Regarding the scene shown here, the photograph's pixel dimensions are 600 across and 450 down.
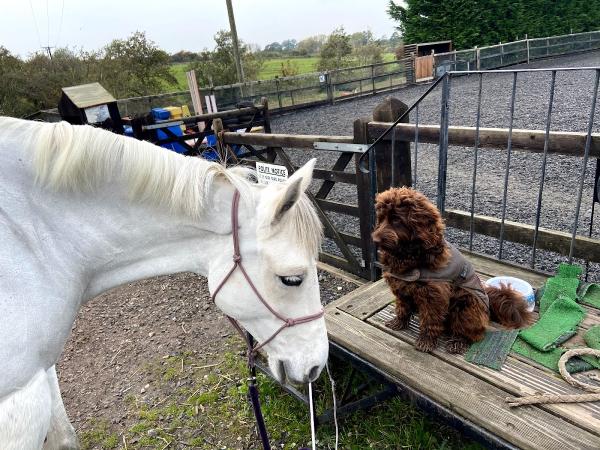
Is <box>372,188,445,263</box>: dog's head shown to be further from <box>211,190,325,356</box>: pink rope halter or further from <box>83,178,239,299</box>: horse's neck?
<box>83,178,239,299</box>: horse's neck

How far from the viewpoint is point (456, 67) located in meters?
18.6

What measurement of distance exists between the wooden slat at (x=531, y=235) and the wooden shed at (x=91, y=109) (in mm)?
6109

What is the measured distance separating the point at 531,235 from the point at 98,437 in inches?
130

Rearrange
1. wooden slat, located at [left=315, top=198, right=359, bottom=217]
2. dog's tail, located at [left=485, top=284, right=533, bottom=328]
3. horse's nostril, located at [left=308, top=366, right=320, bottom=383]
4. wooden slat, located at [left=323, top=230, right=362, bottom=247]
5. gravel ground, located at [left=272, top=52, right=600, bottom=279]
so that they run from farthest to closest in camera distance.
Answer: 1. gravel ground, located at [left=272, top=52, right=600, bottom=279]
2. wooden slat, located at [left=323, top=230, right=362, bottom=247]
3. wooden slat, located at [left=315, top=198, right=359, bottom=217]
4. dog's tail, located at [left=485, top=284, right=533, bottom=328]
5. horse's nostril, located at [left=308, top=366, right=320, bottom=383]

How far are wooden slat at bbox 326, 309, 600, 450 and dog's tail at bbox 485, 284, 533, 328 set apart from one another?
0.48 m

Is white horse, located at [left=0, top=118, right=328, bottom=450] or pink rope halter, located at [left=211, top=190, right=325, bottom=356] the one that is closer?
white horse, located at [left=0, top=118, right=328, bottom=450]

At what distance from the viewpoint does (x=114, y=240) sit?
161cm

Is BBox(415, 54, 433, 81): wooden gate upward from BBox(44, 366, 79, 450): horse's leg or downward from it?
upward

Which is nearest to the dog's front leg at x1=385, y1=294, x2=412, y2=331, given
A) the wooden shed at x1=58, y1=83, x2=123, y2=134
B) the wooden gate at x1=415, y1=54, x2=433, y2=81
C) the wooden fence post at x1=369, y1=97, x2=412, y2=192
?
the wooden fence post at x1=369, y1=97, x2=412, y2=192

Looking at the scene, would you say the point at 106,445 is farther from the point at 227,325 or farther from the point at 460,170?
the point at 460,170

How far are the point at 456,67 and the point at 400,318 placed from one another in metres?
19.1

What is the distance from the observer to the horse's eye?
1528 mm

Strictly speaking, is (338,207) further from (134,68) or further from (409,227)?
(134,68)

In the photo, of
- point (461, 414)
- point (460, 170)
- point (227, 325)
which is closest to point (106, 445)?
point (227, 325)
